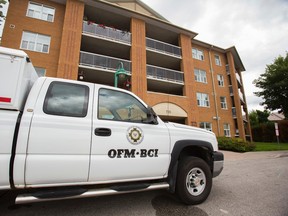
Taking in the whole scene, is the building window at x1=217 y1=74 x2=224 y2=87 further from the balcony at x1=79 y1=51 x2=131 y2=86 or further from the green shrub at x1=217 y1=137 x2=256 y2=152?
the balcony at x1=79 y1=51 x2=131 y2=86

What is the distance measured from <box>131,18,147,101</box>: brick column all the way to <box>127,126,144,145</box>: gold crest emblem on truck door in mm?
11478

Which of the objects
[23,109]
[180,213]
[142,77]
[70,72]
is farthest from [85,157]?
[142,77]

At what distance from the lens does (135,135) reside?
288cm

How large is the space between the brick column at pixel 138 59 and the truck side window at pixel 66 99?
1140 cm

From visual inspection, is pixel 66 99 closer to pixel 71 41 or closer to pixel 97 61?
pixel 97 61

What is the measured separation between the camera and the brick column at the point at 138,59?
14523 millimetres

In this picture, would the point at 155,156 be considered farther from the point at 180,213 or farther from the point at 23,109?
the point at 23,109

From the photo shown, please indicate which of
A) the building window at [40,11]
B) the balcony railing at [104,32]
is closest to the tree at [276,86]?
the balcony railing at [104,32]

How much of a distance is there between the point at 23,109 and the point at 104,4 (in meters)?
15.4

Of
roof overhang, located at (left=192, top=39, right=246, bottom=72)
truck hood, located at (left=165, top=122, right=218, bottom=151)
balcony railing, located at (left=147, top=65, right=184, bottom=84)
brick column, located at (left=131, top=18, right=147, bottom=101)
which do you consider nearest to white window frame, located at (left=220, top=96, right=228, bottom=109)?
roof overhang, located at (left=192, top=39, right=246, bottom=72)

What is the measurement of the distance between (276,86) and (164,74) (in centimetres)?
1922

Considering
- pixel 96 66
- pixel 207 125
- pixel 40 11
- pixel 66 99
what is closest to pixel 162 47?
pixel 96 66

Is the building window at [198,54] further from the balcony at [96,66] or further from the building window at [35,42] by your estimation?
the building window at [35,42]

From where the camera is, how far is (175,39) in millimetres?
19391
